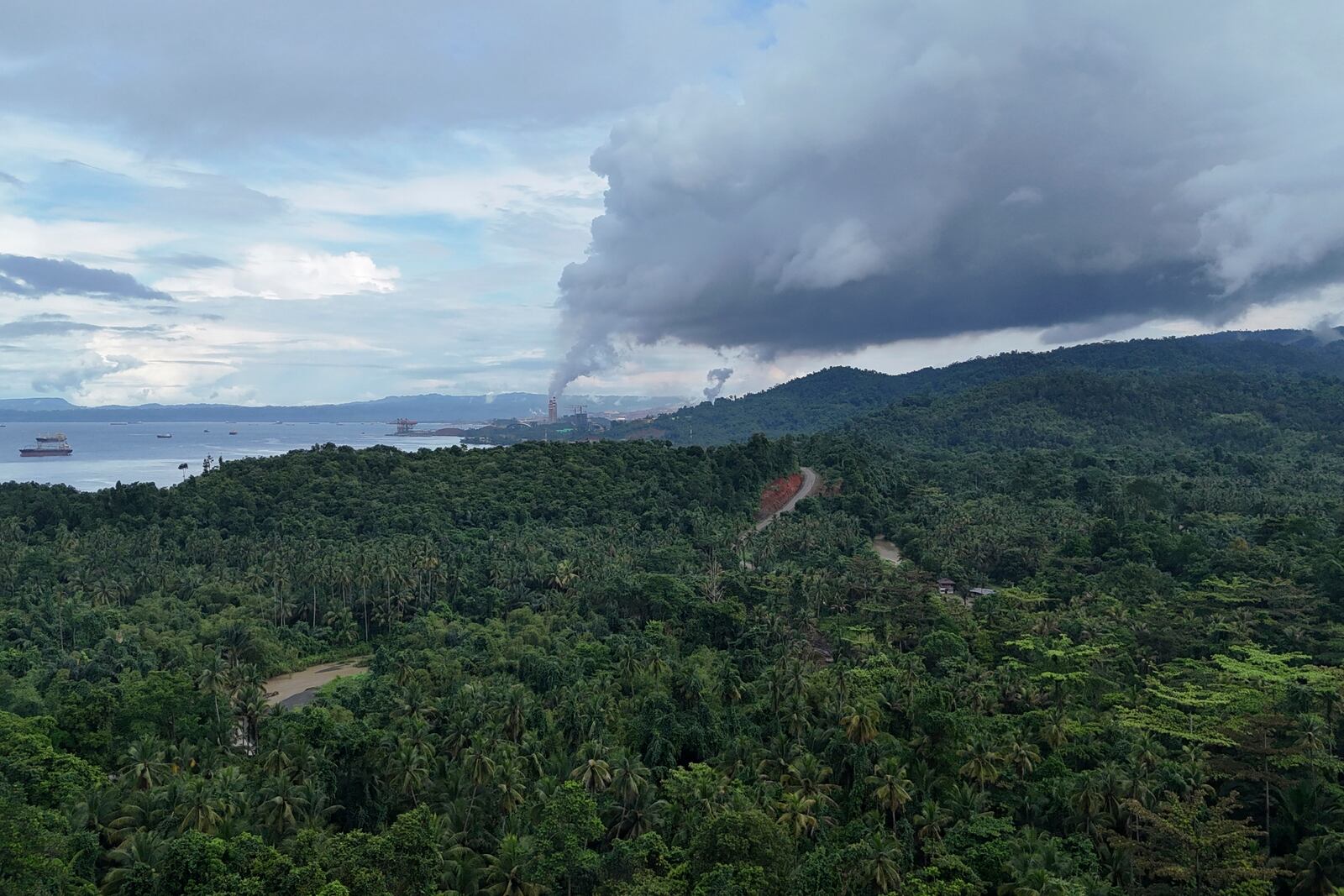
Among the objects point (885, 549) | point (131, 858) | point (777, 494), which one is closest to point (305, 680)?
point (131, 858)

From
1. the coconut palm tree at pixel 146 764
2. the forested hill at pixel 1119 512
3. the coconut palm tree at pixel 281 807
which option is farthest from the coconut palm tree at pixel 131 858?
the forested hill at pixel 1119 512

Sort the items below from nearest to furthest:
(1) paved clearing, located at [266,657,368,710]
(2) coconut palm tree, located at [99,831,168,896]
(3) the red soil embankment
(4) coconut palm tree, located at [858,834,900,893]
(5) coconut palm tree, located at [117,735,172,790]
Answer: (2) coconut palm tree, located at [99,831,168,896], (4) coconut palm tree, located at [858,834,900,893], (5) coconut palm tree, located at [117,735,172,790], (1) paved clearing, located at [266,657,368,710], (3) the red soil embankment

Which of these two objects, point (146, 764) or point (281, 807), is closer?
point (281, 807)

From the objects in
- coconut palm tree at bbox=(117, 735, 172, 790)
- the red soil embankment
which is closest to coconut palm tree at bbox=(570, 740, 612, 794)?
coconut palm tree at bbox=(117, 735, 172, 790)

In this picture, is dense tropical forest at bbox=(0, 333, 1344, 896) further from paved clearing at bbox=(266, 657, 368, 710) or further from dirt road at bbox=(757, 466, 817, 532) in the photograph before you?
dirt road at bbox=(757, 466, 817, 532)

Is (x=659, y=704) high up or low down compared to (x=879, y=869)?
up

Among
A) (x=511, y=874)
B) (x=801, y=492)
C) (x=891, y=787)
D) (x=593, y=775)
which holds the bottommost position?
(x=891, y=787)

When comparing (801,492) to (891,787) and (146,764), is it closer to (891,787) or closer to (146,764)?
(891,787)

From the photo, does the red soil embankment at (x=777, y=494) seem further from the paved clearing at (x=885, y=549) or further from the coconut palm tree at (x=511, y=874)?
the coconut palm tree at (x=511, y=874)
